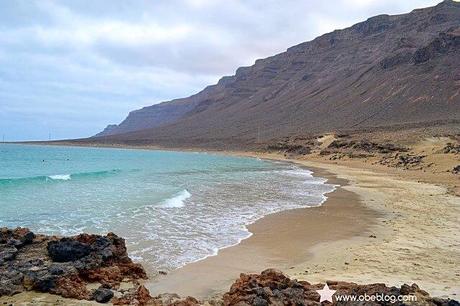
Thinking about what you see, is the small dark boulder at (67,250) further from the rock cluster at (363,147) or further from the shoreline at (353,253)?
the rock cluster at (363,147)

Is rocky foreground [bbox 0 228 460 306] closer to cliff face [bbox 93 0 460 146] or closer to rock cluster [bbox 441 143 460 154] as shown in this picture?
rock cluster [bbox 441 143 460 154]

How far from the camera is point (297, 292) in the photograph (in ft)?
23.6

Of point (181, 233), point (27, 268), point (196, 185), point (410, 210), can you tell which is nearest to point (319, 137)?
point (196, 185)

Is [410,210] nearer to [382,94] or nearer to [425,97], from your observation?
[425,97]

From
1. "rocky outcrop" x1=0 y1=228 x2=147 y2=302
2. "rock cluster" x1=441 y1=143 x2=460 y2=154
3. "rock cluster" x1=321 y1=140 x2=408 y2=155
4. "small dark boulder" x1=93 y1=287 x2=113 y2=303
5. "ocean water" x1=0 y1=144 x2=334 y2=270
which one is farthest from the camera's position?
"rock cluster" x1=321 y1=140 x2=408 y2=155

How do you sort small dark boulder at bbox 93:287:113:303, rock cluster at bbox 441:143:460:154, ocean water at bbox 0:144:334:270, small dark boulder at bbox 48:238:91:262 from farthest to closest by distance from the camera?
1. rock cluster at bbox 441:143:460:154
2. ocean water at bbox 0:144:334:270
3. small dark boulder at bbox 48:238:91:262
4. small dark boulder at bbox 93:287:113:303

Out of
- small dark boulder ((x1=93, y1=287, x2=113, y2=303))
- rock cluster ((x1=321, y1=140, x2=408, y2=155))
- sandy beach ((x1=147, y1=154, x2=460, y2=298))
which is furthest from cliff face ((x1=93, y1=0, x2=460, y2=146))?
small dark boulder ((x1=93, y1=287, x2=113, y2=303))

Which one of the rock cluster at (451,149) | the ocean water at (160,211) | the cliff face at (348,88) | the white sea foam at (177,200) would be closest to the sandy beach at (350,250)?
the ocean water at (160,211)

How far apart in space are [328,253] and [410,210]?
807cm

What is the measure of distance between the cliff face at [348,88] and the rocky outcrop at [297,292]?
72.7 metres

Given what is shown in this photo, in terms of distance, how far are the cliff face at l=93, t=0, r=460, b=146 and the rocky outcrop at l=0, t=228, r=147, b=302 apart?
72.6 meters

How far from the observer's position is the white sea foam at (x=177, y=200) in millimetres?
20625

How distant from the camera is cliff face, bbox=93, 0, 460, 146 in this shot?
9356 cm

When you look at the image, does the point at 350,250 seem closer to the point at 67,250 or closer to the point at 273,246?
the point at 273,246
